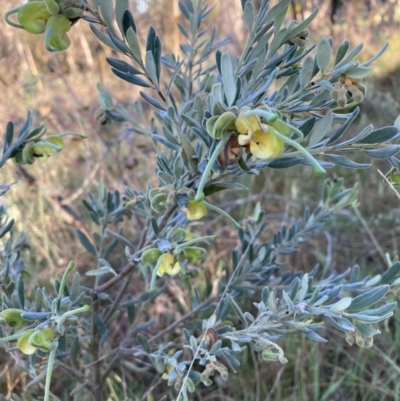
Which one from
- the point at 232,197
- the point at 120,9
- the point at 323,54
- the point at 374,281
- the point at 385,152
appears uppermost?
the point at 120,9

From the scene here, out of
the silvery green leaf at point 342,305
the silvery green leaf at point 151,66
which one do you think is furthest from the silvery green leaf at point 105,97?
the silvery green leaf at point 342,305

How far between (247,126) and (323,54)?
16 cm

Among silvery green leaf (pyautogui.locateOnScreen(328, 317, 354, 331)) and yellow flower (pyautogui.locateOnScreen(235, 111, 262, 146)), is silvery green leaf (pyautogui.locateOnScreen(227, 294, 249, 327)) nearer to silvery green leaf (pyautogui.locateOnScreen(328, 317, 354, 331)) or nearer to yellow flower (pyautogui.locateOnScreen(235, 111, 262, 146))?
silvery green leaf (pyautogui.locateOnScreen(328, 317, 354, 331))

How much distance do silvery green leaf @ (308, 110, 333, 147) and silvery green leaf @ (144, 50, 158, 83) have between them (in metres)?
0.20

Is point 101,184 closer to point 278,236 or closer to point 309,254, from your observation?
point 278,236

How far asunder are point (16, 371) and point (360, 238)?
1.33m

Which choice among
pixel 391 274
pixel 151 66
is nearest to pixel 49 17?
pixel 151 66

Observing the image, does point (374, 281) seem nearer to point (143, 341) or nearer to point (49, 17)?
point (143, 341)

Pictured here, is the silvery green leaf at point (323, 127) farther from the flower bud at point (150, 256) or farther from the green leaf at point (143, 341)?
the green leaf at point (143, 341)

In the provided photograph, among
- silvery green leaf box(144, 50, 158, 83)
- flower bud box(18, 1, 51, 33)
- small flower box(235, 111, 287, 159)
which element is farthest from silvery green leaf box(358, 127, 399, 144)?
flower bud box(18, 1, 51, 33)

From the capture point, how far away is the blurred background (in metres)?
1.13

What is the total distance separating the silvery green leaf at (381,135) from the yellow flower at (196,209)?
0.20m

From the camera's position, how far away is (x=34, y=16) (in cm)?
44

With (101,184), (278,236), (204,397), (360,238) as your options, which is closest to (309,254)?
(360,238)
